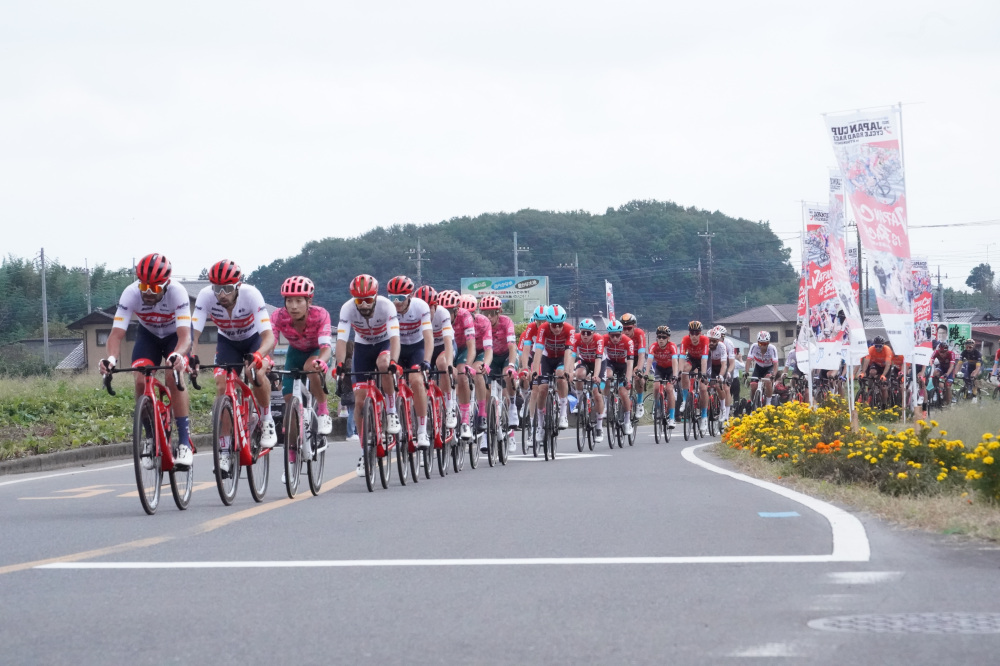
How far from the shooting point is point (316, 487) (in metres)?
11.5

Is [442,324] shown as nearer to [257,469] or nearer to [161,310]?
[257,469]

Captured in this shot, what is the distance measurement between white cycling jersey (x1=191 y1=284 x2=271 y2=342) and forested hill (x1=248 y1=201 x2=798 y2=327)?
9338cm

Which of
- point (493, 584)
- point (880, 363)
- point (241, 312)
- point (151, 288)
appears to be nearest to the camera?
point (493, 584)

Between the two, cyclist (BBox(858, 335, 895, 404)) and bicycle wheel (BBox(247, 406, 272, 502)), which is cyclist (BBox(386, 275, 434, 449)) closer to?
bicycle wheel (BBox(247, 406, 272, 502))

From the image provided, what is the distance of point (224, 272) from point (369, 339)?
7.14ft

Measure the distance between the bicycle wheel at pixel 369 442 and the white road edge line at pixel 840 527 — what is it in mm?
3358

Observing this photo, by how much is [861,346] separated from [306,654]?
14426 mm

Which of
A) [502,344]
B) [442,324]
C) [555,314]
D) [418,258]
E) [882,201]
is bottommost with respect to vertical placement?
[502,344]

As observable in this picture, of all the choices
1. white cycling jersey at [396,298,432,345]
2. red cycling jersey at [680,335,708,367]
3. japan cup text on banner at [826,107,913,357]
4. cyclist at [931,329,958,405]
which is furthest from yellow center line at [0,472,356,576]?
cyclist at [931,329,958,405]

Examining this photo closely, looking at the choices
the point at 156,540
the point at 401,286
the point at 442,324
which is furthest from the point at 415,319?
the point at 156,540

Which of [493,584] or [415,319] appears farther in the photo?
[415,319]

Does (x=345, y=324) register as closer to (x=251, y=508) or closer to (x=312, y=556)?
(x=251, y=508)

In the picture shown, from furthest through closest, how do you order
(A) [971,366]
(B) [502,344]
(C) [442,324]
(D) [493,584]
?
(A) [971,366] < (B) [502,344] < (C) [442,324] < (D) [493,584]

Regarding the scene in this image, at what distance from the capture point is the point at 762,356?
1059 inches
